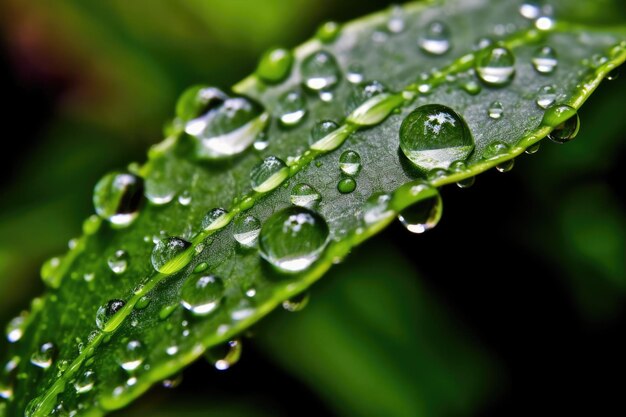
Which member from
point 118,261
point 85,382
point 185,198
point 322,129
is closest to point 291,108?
point 322,129

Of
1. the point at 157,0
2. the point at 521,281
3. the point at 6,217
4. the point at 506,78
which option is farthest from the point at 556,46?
the point at 6,217

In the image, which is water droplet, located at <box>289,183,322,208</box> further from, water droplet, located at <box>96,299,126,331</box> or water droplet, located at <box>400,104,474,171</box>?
water droplet, located at <box>96,299,126,331</box>

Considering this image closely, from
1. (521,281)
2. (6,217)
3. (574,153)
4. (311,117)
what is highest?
(311,117)

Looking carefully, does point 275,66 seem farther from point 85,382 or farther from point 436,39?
point 85,382

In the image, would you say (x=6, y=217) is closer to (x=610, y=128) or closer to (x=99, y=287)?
(x=99, y=287)

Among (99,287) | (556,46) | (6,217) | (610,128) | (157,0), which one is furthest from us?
(157,0)

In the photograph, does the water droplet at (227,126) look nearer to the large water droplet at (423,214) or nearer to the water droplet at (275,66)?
the water droplet at (275,66)
